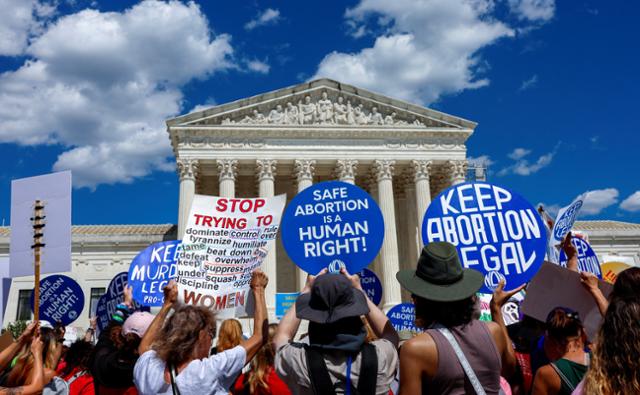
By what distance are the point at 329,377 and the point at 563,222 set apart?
21.2ft

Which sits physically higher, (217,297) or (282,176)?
(282,176)

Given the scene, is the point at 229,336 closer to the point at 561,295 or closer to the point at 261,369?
the point at 261,369

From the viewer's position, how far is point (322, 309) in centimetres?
384

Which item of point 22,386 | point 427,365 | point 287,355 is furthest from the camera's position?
point 22,386

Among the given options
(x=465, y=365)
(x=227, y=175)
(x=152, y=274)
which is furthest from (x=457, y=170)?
(x=465, y=365)

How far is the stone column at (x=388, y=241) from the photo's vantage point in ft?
114

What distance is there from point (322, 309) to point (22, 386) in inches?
118

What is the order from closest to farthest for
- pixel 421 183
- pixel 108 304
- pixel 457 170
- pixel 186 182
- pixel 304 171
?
pixel 108 304
pixel 186 182
pixel 304 171
pixel 421 183
pixel 457 170

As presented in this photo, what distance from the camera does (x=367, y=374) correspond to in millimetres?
3637

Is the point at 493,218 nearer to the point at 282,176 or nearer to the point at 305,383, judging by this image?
the point at 305,383

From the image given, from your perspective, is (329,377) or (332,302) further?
(332,302)

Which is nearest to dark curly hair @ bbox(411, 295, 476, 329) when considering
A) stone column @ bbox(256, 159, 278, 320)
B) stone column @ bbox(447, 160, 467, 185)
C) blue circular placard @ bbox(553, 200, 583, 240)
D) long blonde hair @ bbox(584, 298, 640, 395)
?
long blonde hair @ bbox(584, 298, 640, 395)

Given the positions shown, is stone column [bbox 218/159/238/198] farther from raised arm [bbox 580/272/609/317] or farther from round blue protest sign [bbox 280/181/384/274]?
raised arm [bbox 580/272/609/317]

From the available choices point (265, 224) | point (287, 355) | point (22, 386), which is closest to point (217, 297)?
point (265, 224)
